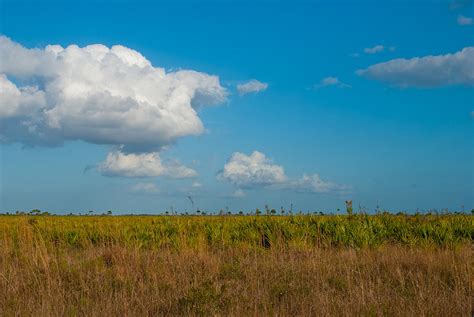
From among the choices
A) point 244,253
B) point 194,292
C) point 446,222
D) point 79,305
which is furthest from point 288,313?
point 446,222

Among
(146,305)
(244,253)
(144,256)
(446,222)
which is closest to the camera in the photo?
(146,305)

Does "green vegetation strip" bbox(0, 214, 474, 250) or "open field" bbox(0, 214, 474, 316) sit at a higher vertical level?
"green vegetation strip" bbox(0, 214, 474, 250)

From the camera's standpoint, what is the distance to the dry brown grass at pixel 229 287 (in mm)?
6512

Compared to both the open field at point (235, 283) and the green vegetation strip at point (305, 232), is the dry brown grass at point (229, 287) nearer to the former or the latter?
the open field at point (235, 283)

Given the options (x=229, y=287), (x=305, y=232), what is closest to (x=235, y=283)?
(x=229, y=287)

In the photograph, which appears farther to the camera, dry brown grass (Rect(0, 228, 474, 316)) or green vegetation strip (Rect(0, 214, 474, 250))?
green vegetation strip (Rect(0, 214, 474, 250))

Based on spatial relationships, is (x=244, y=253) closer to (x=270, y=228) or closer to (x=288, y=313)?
(x=270, y=228)

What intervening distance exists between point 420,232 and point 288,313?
36.1ft

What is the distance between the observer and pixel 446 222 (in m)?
16.5

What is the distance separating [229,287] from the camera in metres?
7.91

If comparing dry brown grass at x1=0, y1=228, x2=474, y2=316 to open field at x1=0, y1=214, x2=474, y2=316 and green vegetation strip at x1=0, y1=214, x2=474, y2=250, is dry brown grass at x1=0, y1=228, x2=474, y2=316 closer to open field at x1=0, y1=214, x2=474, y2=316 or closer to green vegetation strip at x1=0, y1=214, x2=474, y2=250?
open field at x1=0, y1=214, x2=474, y2=316

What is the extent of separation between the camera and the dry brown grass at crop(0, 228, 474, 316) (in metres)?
6.51

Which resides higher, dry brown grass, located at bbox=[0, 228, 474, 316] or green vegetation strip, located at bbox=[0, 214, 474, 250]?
green vegetation strip, located at bbox=[0, 214, 474, 250]

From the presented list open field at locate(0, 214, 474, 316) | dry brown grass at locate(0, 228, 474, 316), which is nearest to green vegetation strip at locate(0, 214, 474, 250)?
open field at locate(0, 214, 474, 316)
